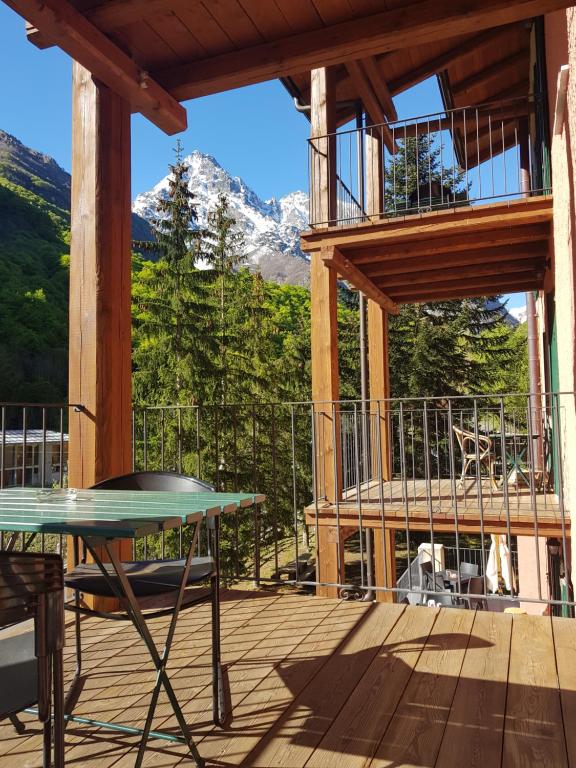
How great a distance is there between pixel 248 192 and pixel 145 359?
155 m

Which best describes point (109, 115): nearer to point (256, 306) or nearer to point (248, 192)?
point (256, 306)

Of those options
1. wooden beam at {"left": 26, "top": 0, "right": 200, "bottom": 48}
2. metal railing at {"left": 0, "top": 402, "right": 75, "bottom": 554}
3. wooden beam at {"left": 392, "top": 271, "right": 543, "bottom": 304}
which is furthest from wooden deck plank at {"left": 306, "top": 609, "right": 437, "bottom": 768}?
wooden beam at {"left": 392, "top": 271, "right": 543, "bottom": 304}

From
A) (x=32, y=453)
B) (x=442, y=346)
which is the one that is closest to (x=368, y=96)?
(x=32, y=453)

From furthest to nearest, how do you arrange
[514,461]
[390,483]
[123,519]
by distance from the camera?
1. [390,483]
2. [514,461]
3. [123,519]

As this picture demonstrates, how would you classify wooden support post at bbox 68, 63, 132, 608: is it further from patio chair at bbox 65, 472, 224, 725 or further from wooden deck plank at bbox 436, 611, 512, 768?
wooden deck plank at bbox 436, 611, 512, 768

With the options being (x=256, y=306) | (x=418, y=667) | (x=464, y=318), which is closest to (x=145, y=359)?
(x=256, y=306)

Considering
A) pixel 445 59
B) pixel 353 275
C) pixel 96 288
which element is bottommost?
pixel 96 288

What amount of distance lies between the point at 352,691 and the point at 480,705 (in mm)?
415

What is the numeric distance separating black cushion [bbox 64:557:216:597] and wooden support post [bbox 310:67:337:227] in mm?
5081

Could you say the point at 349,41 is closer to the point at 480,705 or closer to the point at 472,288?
the point at 480,705

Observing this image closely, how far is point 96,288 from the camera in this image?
9.43 feet

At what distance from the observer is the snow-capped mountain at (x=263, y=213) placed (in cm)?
8850

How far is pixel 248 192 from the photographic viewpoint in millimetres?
162375

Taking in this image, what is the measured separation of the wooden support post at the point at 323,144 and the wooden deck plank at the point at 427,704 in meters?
A: 5.00
